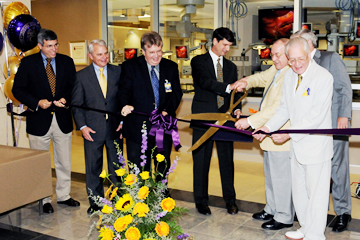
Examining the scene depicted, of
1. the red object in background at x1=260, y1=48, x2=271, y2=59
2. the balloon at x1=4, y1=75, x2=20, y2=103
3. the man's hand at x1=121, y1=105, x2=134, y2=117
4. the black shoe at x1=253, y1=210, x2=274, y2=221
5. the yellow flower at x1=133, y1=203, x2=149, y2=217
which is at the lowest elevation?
the black shoe at x1=253, y1=210, x2=274, y2=221

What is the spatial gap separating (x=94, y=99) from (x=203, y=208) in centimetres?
165

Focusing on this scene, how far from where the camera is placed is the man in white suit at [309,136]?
308cm

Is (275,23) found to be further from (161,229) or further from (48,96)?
(161,229)

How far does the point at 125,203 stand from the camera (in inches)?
72.8

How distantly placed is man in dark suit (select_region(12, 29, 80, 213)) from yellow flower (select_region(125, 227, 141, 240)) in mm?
2765

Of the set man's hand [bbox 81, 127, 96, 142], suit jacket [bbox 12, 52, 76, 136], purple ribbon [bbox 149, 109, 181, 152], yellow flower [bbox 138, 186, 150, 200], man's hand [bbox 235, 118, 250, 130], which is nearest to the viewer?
yellow flower [bbox 138, 186, 150, 200]

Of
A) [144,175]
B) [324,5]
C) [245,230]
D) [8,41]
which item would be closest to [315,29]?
[324,5]

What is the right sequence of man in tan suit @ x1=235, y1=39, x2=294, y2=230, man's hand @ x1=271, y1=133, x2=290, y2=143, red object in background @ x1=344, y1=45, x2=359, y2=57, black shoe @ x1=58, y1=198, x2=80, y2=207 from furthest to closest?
red object in background @ x1=344, y1=45, x2=359, y2=57, black shoe @ x1=58, y1=198, x2=80, y2=207, man in tan suit @ x1=235, y1=39, x2=294, y2=230, man's hand @ x1=271, y1=133, x2=290, y2=143

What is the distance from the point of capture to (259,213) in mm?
4172

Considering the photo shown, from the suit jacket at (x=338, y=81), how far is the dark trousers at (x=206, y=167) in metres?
1.17

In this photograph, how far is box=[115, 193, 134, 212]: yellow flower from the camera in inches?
71.7

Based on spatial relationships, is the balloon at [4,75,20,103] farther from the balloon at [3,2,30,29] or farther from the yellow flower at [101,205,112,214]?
the yellow flower at [101,205,112,214]

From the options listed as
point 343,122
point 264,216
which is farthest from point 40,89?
point 343,122

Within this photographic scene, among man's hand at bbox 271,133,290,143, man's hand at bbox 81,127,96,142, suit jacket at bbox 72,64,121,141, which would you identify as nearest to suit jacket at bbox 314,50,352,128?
man's hand at bbox 271,133,290,143
